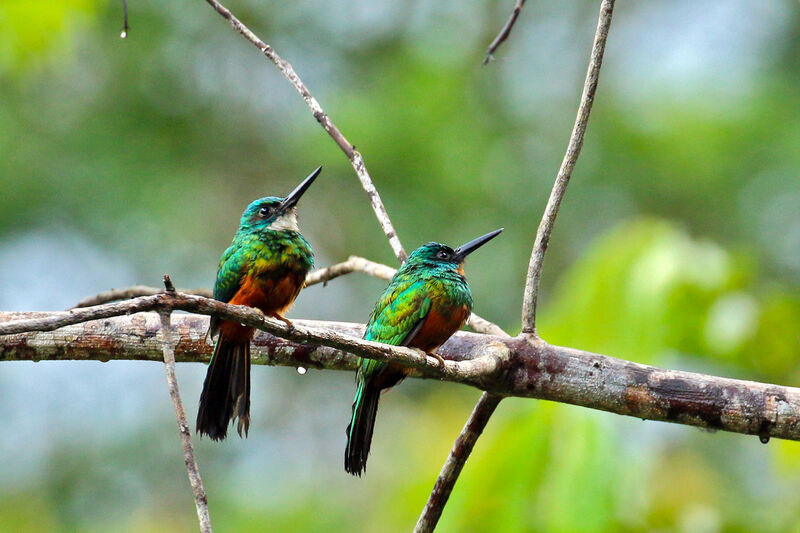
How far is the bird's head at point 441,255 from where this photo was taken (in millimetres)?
3020

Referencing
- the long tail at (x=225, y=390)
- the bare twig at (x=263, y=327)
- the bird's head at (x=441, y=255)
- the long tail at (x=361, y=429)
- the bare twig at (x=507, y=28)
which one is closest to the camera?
the bare twig at (x=263, y=327)

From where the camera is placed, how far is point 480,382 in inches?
90.6

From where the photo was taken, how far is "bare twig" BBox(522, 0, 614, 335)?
7.47ft

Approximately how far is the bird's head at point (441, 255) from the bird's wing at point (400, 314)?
0.13 m

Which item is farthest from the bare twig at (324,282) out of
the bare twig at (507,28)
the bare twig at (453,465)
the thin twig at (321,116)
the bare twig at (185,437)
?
the bare twig at (185,437)

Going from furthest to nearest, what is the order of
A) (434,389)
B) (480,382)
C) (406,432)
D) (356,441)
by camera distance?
(434,389) < (406,432) < (356,441) < (480,382)

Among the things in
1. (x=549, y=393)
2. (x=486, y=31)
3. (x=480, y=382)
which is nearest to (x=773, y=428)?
(x=549, y=393)

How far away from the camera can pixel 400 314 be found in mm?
2830

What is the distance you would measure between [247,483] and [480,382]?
4.98 m

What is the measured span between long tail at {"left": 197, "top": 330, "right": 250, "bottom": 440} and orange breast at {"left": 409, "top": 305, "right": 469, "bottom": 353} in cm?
49

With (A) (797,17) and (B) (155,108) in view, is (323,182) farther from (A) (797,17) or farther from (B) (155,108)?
(A) (797,17)

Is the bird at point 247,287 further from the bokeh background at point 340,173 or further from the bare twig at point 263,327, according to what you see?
the bokeh background at point 340,173

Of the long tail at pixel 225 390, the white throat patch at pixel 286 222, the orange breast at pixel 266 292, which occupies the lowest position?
the long tail at pixel 225 390

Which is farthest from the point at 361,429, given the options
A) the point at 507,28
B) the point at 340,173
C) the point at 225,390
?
the point at 340,173
